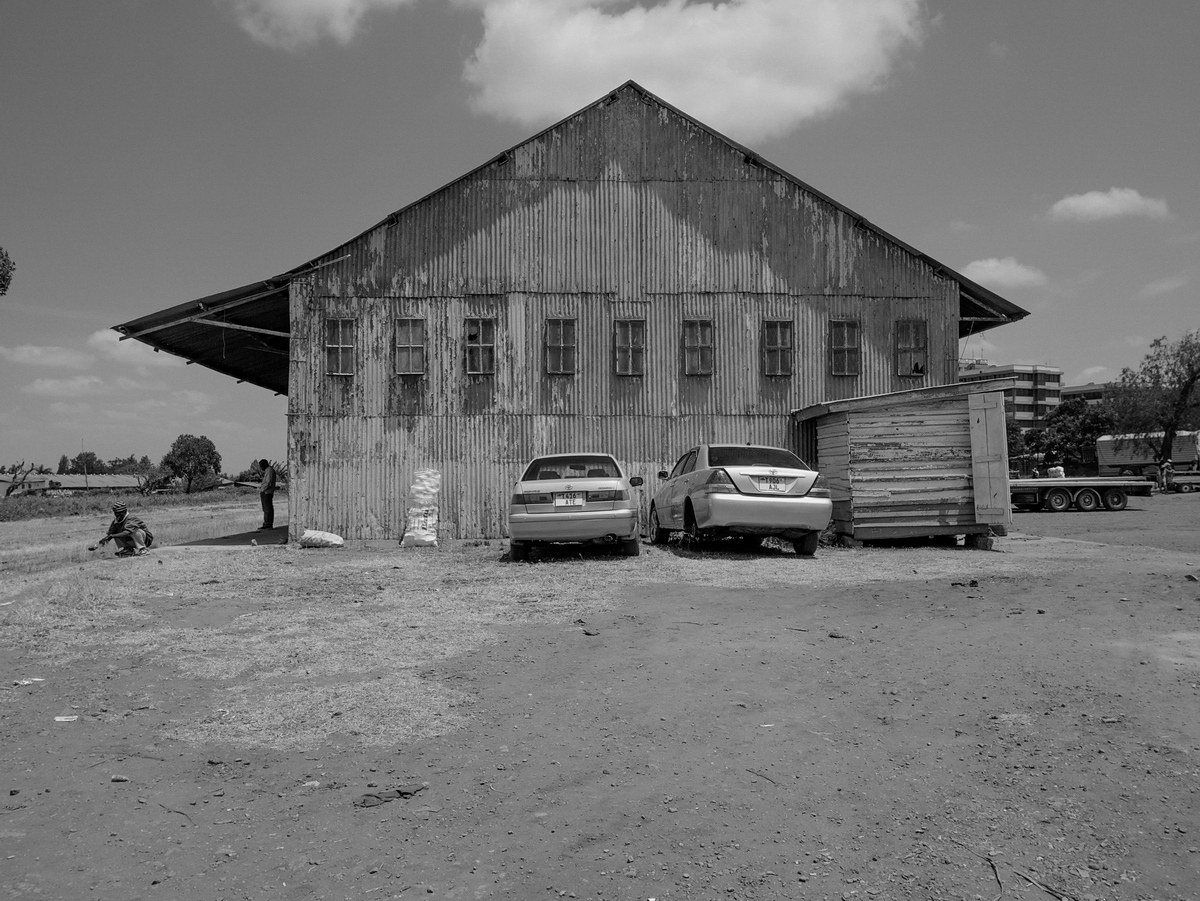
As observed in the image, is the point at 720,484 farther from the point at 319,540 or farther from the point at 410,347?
the point at 319,540

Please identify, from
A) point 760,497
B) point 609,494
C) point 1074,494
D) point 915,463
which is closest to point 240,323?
point 609,494

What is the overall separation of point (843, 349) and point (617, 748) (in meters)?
15.1

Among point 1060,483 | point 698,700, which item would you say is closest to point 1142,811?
point 698,700

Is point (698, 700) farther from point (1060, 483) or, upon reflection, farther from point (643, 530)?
point (1060, 483)

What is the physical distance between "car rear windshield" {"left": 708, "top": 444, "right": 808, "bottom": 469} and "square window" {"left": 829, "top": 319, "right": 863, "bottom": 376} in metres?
6.01

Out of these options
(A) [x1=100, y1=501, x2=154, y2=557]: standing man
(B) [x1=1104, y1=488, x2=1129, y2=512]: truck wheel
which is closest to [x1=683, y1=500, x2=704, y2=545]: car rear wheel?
(A) [x1=100, y1=501, x2=154, y2=557]: standing man

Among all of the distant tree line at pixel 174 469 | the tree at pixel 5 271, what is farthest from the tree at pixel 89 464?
the tree at pixel 5 271

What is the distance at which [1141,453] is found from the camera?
181 ft

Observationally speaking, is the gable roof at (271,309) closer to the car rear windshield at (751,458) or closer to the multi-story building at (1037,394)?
the car rear windshield at (751,458)

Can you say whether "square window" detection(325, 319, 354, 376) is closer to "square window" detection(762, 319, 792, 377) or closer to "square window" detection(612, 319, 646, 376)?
"square window" detection(612, 319, 646, 376)

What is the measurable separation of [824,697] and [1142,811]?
1.92m

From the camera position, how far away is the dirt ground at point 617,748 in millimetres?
3465

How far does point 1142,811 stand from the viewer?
12.5 feet

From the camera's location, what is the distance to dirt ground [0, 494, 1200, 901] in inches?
136
